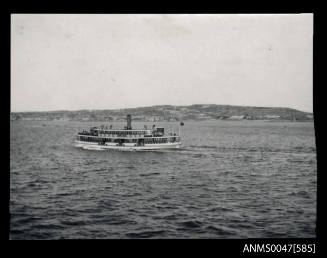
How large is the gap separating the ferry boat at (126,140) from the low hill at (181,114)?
373 inches

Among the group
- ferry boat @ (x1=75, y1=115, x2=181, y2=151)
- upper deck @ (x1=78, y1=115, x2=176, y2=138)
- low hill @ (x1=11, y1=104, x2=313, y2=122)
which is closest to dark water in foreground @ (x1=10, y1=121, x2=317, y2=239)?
low hill @ (x1=11, y1=104, x2=313, y2=122)

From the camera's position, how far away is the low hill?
1323 centimetres

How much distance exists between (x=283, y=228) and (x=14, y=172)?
8.05 metres

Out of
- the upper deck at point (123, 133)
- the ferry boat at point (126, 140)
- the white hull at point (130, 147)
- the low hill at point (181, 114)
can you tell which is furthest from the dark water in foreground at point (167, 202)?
Result: the white hull at point (130, 147)

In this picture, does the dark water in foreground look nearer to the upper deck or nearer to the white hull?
the upper deck

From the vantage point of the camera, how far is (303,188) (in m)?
11.4

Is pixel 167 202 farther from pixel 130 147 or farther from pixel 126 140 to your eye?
pixel 126 140

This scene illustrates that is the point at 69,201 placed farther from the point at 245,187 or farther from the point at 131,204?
the point at 245,187

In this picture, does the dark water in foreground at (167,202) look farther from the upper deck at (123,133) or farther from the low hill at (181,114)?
the upper deck at (123,133)

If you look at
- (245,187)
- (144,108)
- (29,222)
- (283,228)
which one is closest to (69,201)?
(29,222)

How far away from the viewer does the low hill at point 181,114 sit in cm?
1323

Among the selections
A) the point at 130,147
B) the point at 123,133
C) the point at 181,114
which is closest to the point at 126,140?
the point at 130,147

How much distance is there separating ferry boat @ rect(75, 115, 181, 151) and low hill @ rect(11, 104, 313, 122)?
9.47 meters

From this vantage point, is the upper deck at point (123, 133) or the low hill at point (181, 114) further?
the upper deck at point (123, 133)
